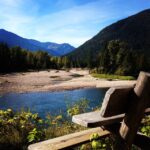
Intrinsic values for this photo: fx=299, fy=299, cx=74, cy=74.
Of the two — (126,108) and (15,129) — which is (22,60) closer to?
(15,129)

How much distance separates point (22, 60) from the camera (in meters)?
117

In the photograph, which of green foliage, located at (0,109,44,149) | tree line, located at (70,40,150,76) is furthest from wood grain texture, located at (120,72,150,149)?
tree line, located at (70,40,150,76)

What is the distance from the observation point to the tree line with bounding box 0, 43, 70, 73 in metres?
105

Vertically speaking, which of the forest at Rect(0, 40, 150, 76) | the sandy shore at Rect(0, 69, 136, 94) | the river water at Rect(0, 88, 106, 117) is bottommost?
the sandy shore at Rect(0, 69, 136, 94)

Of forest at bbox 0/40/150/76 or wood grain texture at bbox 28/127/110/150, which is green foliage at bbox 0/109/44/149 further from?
forest at bbox 0/40/150/76

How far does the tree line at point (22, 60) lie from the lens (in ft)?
346

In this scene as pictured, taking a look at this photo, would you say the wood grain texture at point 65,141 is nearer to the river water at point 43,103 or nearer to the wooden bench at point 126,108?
the wooden bench at point 126,108

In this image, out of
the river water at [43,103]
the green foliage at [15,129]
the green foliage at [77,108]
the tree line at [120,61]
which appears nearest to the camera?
the green foliage at [15,129]

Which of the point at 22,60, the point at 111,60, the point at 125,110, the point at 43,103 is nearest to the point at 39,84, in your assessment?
the point at 43,103

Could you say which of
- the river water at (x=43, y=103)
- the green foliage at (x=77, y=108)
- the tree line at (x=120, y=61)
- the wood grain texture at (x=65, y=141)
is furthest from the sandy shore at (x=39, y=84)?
the wood grain texture at (x=65, y=141)

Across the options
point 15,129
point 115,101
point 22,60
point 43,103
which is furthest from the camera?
point 22,60

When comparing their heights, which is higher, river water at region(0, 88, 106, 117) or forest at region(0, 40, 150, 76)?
forest at region(0, 40, 150, 76)

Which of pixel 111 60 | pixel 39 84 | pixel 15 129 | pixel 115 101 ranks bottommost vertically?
pixel 39 84

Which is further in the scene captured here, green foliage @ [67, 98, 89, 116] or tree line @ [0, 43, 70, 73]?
tree line @ [0, 43, 70, 73]
